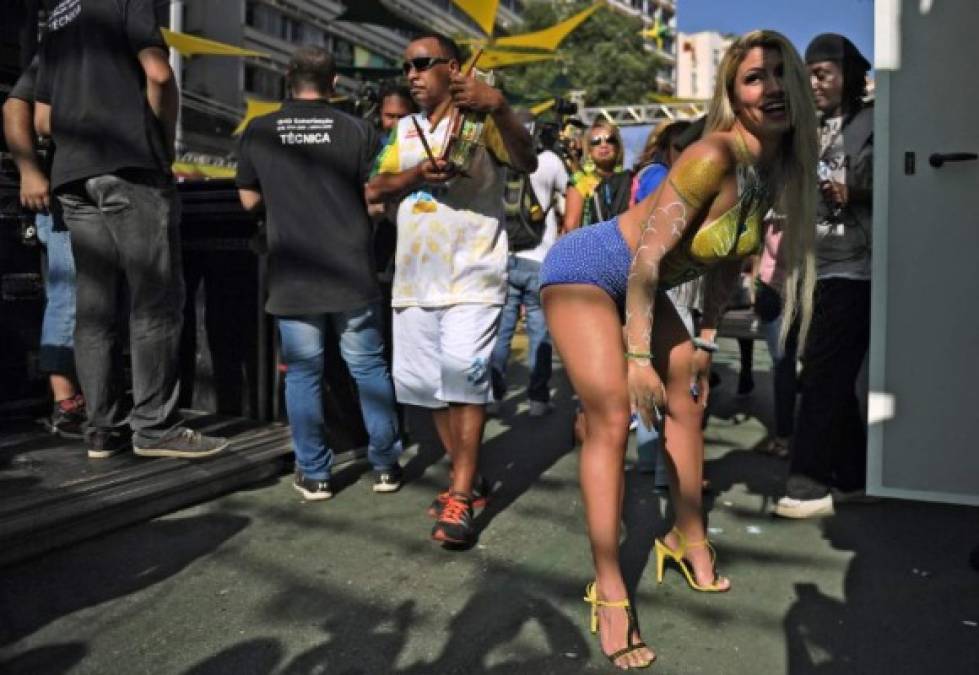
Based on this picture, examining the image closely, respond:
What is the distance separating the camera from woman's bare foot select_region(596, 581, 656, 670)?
205 cm

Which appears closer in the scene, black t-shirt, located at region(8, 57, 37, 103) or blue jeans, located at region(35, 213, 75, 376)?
black t-shirt, located at region(8, 57, 37, 103)

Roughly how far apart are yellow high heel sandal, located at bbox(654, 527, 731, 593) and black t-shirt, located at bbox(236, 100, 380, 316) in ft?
5.25

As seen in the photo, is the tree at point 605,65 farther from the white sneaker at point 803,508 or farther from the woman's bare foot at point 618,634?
the woman's bare foot at point 618,634

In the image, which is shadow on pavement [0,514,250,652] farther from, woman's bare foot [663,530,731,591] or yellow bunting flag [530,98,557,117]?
yellow bunting flag [530,98,557,117]

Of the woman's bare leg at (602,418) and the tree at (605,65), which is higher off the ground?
the tree at (605,65)

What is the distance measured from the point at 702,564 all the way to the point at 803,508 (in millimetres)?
979

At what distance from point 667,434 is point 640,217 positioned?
0.77 m

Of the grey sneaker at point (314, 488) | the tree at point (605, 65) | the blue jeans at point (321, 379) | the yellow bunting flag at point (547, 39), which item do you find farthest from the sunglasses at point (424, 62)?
the tree at point (605, 65)

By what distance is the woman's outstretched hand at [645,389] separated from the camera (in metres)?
2.04

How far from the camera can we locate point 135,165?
3250 millimetres

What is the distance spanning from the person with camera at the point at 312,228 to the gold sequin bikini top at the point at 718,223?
1.52 metres

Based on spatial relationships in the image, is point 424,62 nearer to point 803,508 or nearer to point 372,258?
point 372,258

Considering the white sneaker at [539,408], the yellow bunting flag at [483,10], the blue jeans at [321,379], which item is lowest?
the white sneaker at [539,408]

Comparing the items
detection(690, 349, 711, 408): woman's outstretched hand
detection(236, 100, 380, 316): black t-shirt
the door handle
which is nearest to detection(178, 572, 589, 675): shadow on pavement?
detection(690, 349, 711, 408): woman's outstretched hand
